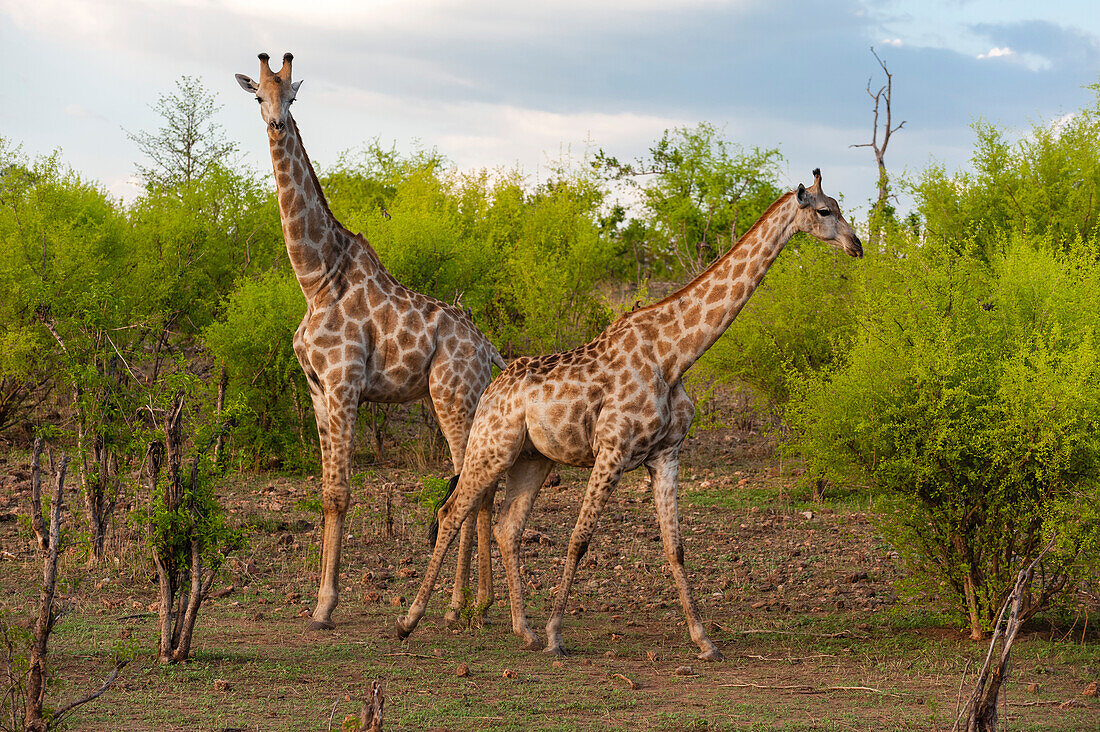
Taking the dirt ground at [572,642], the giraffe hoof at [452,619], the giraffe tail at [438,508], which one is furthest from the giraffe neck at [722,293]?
the giraffe hoof at [452,619]

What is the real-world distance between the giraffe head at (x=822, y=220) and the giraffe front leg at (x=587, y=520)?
1949mm

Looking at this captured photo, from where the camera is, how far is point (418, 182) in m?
20.1

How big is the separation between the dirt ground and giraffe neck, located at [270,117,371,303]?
90.8 inches

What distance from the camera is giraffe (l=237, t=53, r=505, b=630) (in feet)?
26.2

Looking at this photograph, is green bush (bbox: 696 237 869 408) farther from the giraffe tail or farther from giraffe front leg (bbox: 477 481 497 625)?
giraffe front leg (bbox: 477 481 497 625)

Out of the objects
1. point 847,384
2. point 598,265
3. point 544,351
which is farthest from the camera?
point 598,265

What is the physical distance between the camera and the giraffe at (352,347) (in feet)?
26.2

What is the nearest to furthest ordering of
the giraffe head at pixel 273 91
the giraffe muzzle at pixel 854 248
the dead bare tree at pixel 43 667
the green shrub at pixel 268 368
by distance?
the dead bare tree at pixel 43 667 → the giraffe muzzle at pixel 854 248 → the giraffe head at pixel 273 91 → the green shrub at pixel 268 368

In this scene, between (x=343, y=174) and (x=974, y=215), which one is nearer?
(x=974, y=215)

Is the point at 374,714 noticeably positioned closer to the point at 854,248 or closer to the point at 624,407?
the point at 624,407

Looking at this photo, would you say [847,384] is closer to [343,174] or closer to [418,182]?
[418,182]

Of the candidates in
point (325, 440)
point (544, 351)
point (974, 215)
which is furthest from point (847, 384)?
point (974, 215)

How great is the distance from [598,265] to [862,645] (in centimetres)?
1286

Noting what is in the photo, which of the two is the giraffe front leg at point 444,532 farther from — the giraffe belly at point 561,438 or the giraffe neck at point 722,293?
the giraffe neck at point 722,293
